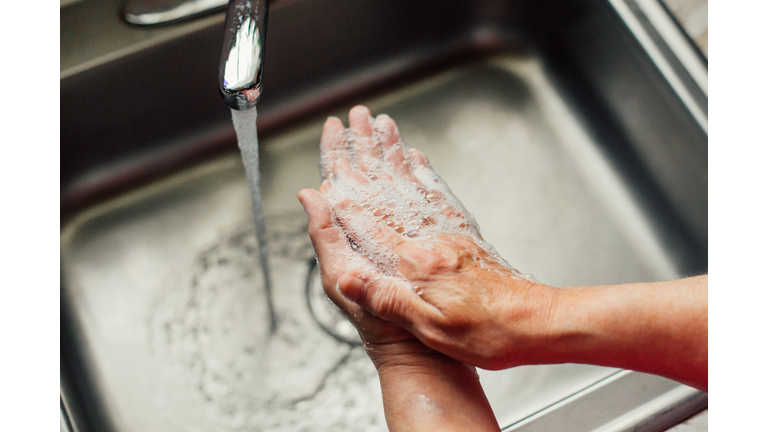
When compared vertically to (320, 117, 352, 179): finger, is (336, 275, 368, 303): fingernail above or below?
below

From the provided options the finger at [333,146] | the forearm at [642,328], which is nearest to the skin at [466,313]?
the forearm at [642,328]

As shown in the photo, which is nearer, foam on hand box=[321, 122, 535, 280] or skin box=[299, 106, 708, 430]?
skin box=[299, 106, 708, 430]

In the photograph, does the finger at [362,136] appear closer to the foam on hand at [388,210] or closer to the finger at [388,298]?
the foam on hand at [388,210]

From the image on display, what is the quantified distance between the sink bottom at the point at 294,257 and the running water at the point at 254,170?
0.6 inches

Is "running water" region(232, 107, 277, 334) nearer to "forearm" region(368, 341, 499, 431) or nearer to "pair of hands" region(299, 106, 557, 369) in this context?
"pair of hands" region(299, 106, 557, 369)

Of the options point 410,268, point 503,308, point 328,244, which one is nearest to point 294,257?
point 328,244

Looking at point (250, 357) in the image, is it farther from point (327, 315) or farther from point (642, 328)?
point (642, 328)

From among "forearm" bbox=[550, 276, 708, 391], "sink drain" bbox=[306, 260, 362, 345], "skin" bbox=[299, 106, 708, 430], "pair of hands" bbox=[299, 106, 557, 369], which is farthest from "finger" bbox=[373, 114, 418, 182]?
"forearm" bbox=[550, 276, 708, 391]

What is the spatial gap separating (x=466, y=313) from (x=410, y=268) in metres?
0.09

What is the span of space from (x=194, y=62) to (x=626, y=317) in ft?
2.33

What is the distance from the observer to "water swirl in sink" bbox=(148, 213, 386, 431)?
838mm

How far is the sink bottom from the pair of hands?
0.18 meters

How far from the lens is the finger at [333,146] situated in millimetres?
862

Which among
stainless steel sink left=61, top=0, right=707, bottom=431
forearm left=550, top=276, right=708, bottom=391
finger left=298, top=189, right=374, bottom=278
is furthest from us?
stainless steel sink left=61, top=0, right=707, bottom=431
